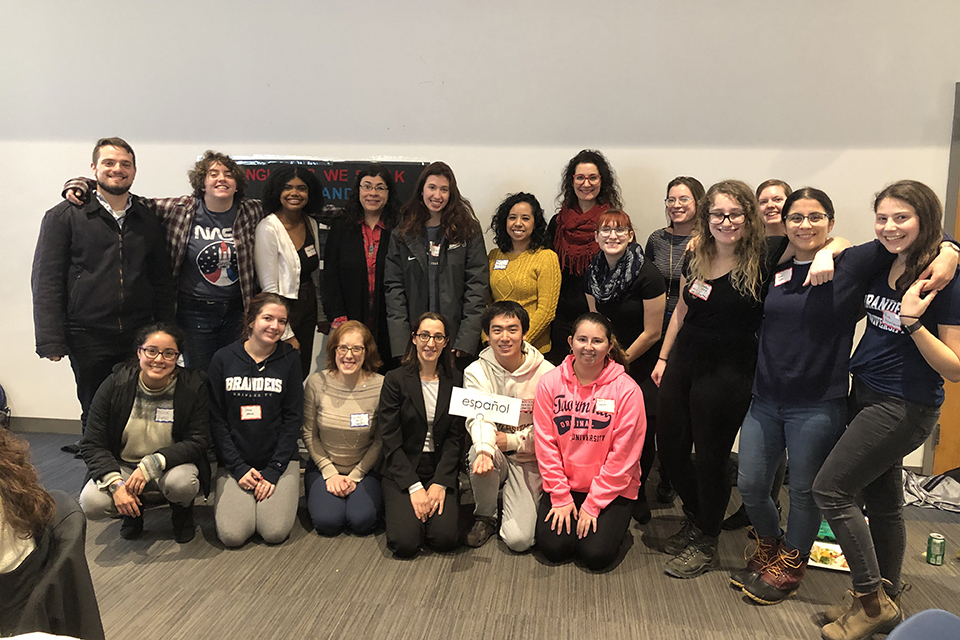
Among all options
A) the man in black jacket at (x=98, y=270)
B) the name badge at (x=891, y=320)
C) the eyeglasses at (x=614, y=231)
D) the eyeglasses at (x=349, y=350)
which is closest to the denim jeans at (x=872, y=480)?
the name badge at (x=891, y=320)

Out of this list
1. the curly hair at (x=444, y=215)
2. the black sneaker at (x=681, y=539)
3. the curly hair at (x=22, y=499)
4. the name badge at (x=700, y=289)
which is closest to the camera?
the curly hair at (x=22, y=499)

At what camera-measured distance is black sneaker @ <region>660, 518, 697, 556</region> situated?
277 centimetres

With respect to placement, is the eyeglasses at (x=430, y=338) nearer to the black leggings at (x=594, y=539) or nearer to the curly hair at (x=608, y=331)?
the curly hair at (x=608, y=331)

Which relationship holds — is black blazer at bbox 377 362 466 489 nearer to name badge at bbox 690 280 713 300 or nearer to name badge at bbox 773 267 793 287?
name badge at bbox 690 280 713 300

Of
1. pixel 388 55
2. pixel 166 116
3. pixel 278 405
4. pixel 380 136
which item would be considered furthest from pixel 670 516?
pixel 166 116

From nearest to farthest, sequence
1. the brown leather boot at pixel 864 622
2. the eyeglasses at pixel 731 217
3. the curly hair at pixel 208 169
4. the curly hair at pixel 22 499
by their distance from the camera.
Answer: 1. the curly hair at pixel 22 499
2. the brown leather boot at pixel 864 622
3. the eyeglasses at pixel 731 217
4. the curly hair at pixel 208 169

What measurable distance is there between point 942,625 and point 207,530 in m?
2.96

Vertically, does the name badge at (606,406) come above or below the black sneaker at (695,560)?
above

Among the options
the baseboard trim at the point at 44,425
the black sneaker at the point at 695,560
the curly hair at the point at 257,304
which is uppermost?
the curly hair at the point at 257,304

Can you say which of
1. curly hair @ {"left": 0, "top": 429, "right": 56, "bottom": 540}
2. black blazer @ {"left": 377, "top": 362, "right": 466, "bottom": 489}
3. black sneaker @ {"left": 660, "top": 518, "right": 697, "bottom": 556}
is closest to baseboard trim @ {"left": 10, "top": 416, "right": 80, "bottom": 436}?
black blazer @ {"left": 377, "top": 362, "right": 466, "bottom": 489}

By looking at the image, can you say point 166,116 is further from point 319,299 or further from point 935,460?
point 935,460

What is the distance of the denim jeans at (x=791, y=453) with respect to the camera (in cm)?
228

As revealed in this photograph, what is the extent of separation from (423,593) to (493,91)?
114 inches

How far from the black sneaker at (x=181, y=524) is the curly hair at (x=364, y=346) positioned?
95 centimetres
